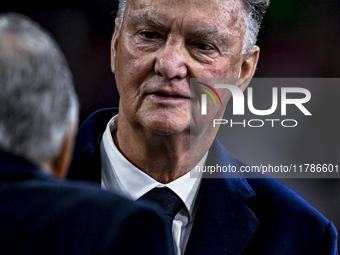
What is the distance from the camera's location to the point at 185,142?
0.96 m

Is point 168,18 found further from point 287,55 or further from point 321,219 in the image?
point 287,55

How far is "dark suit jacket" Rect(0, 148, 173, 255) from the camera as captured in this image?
0.50 metres

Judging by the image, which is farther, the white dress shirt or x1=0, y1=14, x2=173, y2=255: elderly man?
the white dress shirt

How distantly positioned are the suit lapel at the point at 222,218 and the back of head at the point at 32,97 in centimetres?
41

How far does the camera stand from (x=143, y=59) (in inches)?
35.2

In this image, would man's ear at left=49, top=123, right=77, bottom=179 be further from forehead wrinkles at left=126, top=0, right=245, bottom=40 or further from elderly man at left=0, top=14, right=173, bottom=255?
forehead wrinkles at left=126, top=0, right=245, bottom=40

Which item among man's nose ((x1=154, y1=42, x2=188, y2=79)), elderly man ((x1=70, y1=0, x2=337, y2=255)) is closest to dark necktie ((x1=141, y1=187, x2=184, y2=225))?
elderly man ((x1=70, y1=0, x2=337, y2=255))

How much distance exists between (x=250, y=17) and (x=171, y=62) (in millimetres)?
291

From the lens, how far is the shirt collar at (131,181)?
0.93 metres

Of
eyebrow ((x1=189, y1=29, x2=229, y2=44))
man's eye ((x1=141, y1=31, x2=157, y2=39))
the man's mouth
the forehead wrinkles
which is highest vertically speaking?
the forehead wrinkles

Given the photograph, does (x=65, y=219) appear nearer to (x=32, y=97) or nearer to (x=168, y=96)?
(x=32, y=97)
